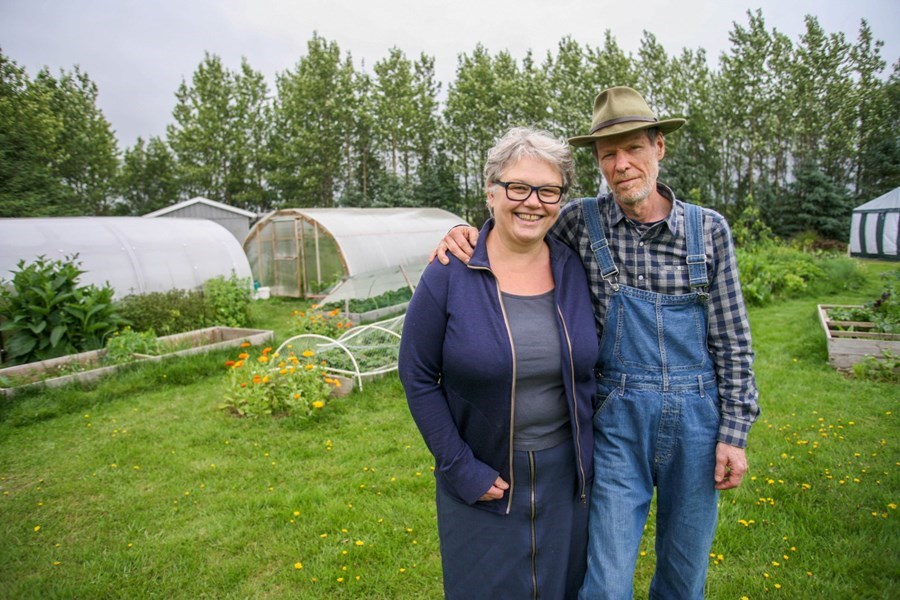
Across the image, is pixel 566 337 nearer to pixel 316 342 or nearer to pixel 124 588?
pixel 124 588

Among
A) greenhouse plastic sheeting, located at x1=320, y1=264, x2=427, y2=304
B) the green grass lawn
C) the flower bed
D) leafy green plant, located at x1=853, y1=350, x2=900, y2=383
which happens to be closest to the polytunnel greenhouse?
greenhouse plastic sheeting, located at x1=320, y1=264, x2=427, y2=304

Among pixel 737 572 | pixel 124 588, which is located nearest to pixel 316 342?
pixel 124 588

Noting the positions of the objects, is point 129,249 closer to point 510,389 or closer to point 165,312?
point 165,312

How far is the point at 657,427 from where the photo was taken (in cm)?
203

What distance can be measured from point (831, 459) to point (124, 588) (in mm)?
4849

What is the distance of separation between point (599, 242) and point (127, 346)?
23.5ft

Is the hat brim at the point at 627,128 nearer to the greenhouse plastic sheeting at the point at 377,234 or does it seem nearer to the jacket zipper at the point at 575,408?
the jacket zipper at the point at 575,408

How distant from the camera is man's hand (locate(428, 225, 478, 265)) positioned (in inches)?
79.7

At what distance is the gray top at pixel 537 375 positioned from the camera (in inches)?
75.6

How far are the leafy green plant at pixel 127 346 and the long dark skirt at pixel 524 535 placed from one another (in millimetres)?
6668

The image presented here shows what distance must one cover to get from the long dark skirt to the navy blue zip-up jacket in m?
0.05

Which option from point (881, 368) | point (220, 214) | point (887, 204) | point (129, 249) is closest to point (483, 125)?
point (220, 214)

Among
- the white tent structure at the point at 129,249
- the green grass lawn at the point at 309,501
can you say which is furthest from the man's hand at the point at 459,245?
the white tent structure at the point at 129,249

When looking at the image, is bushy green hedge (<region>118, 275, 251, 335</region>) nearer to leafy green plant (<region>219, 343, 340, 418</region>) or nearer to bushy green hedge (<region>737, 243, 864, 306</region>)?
leafy green plant (<region>219, 343, 340, 418</region>)
